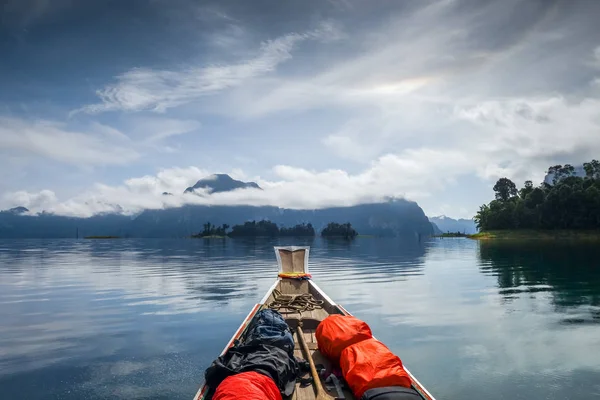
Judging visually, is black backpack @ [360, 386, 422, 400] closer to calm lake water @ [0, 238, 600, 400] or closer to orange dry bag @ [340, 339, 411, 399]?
orange dry bag @ [340, 339, 411, 399]

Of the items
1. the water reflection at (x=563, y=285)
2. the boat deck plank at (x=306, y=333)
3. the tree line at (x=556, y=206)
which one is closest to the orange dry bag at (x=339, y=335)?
the boat deck plank at (x=306, y=333)

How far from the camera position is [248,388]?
591 centimetres

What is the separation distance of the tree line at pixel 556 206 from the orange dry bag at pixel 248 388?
131 metres

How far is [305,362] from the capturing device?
844 centimetres

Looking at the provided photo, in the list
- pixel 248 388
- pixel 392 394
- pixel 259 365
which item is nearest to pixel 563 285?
pixel 392 394

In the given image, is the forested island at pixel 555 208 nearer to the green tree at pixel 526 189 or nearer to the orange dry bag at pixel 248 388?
the green tree at pixel 526 189

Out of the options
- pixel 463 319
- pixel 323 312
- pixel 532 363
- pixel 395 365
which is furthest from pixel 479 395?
pixel 463 319

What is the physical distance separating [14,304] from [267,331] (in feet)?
75.2

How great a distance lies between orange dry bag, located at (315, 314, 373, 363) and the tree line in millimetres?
127554

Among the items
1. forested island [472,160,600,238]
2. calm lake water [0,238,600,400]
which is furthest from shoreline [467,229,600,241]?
calm lake water [0,238,600,400]

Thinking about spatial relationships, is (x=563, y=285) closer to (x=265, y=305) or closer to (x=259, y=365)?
(x=265, y=305)

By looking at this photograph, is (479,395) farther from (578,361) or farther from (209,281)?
(209,281)

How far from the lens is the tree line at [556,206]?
4309 inches

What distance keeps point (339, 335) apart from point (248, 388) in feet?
10.8
